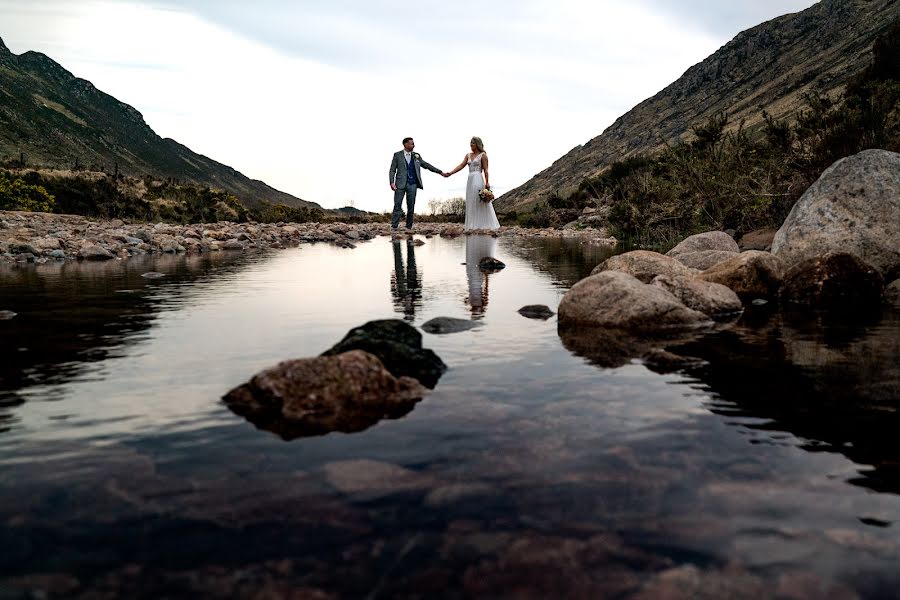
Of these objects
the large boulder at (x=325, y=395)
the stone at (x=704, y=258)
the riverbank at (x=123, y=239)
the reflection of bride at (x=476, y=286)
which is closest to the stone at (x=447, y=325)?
the reflection of bride at (x=476, y=286)

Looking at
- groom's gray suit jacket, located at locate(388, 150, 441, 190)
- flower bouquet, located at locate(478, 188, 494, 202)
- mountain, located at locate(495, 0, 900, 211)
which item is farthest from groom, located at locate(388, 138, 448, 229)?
mountain, located at locate(495, 0, 900, 211)

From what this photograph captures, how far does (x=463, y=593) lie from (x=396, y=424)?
2.01 metres

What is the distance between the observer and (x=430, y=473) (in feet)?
11.8

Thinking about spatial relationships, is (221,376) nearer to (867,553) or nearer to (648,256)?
(867,553)

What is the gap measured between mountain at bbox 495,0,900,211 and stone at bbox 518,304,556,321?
80920 millimetres

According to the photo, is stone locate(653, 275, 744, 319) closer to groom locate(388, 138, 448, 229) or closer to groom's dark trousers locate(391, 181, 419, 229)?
groom locate(388, 138, 448, 229)

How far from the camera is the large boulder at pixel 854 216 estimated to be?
10.7 m

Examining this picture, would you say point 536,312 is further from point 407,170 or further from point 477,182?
point 407,170

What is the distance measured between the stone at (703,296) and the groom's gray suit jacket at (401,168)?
1935cm

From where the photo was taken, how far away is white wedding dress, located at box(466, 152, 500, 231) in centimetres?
2694

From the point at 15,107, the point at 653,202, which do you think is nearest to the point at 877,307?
the point at 653,202

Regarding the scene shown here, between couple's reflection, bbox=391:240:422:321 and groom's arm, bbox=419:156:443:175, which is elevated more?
groom's arm, bbox=419:156:443:175

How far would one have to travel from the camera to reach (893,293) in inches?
389

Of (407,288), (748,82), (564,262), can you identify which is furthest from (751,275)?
(748,82)
